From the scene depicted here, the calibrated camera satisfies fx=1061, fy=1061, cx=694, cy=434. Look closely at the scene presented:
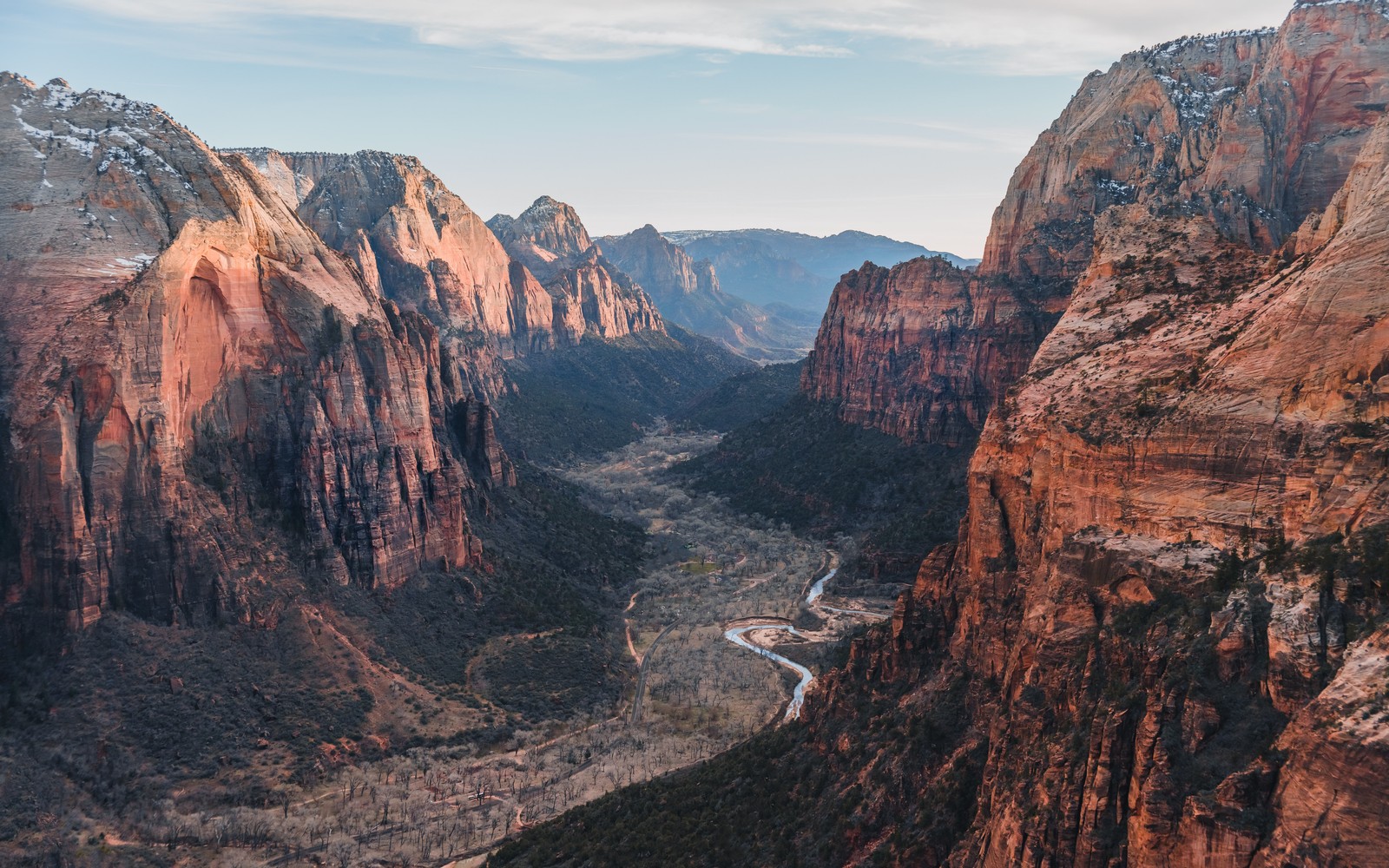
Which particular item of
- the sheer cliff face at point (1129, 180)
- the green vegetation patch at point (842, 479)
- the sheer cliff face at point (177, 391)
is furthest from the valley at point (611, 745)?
the sheer cliff face at point (1129, 180)

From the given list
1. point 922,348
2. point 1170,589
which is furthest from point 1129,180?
point 1170,589

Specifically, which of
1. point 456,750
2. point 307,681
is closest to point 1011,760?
point 456,750

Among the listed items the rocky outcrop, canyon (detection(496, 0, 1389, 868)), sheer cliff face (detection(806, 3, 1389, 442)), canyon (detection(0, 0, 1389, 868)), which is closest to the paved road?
canyon (detection(0, 0, 1389, 868))

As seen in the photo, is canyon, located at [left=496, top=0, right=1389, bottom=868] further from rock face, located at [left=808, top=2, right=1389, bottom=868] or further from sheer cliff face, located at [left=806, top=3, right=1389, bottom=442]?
sheer cliff face, located at [left=806, top=3, right=1389, bottom=442]

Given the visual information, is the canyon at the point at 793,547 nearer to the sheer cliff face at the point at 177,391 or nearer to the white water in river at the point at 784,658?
the sheer cliff face at the point at 177,391

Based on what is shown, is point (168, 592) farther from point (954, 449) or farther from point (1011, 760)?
point (954, 449)

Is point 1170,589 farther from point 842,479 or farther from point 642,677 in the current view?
point 842,479

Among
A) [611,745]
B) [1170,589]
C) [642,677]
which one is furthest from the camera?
[642,677]

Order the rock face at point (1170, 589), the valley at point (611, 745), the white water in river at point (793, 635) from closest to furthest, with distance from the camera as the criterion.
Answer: the rock face at point (1170, 589) < the valley at point (611, 745) < the white water in river at point (793, 635)
